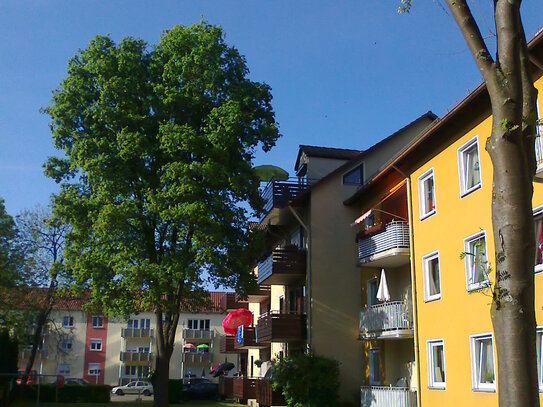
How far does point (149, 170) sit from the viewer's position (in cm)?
2516

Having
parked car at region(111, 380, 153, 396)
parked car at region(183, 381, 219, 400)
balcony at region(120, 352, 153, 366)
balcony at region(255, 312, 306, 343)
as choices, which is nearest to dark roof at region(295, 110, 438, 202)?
balcony at region(255, 312, 306, 343)

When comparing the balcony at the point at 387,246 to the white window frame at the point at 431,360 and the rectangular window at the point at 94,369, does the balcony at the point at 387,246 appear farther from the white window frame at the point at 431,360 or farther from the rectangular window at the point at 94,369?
the rectangular window at the point at 94,369

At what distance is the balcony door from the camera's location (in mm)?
25094

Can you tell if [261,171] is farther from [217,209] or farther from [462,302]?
[462,302]

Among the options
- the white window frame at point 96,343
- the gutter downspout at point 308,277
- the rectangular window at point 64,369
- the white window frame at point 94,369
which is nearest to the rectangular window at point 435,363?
the gutter downspout at point 308,277

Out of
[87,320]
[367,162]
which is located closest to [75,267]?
[367,162]

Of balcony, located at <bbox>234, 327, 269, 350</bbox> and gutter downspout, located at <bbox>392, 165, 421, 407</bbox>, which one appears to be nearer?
gutter downspout, located at <bbox>392, 165, 421, 407</bbox>

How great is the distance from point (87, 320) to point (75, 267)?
42.5 m

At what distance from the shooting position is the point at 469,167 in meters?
17.7

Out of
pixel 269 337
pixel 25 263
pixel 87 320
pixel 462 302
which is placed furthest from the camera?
pixel 87 320

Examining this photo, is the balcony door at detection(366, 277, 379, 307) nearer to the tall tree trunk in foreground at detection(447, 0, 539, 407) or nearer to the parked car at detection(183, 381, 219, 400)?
the tall tree trunk in foreground at detection(447, 0, 539, 407)

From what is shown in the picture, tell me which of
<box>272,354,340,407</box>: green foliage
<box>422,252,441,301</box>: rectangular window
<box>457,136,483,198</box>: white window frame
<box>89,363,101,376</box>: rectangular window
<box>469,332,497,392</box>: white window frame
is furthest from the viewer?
<box>89,363,101,376</box>: rectangular window

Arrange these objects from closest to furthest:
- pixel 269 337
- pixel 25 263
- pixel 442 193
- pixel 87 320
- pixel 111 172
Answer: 1. pixel 442 193
2. pixel 111 172
3. pixel 269 337
4. pixel 25 263
5. pixel 87 320

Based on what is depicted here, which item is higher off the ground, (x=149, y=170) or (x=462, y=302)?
(x=149, y=170)
